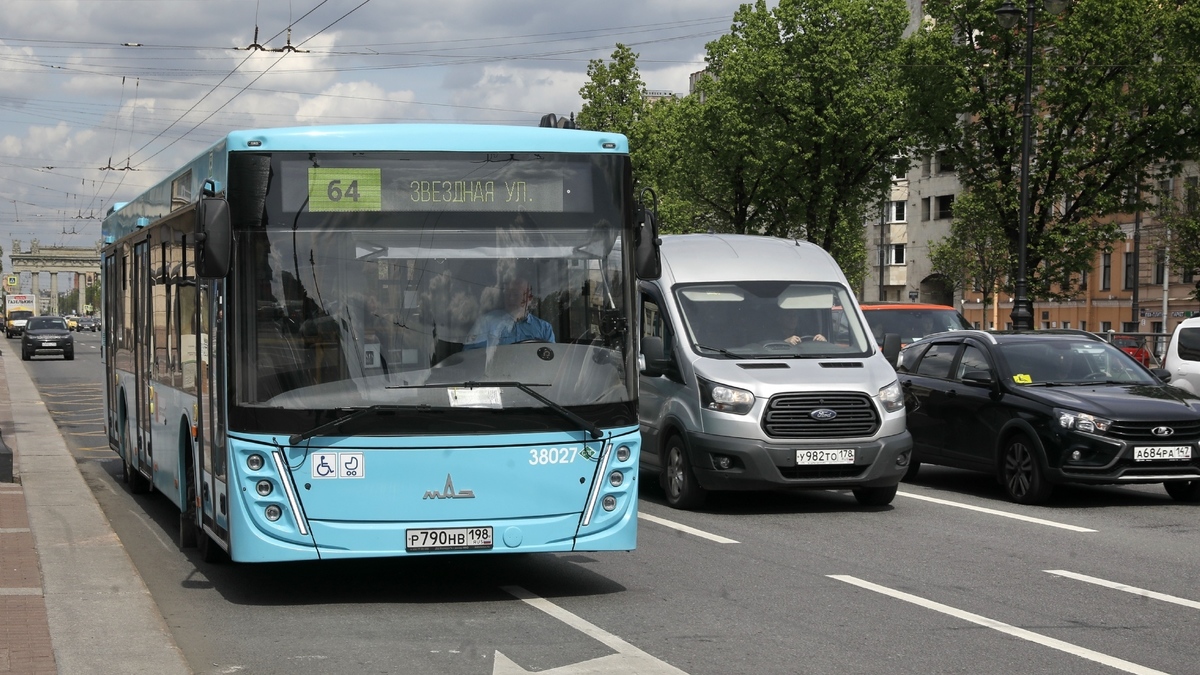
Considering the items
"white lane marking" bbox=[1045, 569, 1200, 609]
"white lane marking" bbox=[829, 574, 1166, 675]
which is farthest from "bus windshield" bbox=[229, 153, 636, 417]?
"white lane marking" bbox=[1045, 569, 1200, 609]

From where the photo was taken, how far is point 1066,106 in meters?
42.8

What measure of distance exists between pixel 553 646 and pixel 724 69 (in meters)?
45.2

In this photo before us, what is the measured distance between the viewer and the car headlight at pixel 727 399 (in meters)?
13.6

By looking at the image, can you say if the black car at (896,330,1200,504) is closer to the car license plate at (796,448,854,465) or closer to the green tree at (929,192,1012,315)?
the car license plate at (796,448,854,465)

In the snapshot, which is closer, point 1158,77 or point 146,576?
point 146,576

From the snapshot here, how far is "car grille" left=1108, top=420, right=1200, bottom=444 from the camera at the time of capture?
46.2 feet

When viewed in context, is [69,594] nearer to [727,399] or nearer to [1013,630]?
[1013,630]

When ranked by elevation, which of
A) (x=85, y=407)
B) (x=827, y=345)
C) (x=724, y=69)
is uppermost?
(x=724, y=69)

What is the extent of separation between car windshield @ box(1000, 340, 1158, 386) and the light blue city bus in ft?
23.2

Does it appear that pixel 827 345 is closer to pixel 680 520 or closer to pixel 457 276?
pixel 680 520

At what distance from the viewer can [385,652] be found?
766cm

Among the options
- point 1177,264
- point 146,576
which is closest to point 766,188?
point 1177,264

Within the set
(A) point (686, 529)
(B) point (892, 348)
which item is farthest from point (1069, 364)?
(A) point (686, 529)

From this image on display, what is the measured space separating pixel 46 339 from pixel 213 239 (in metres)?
55.0
